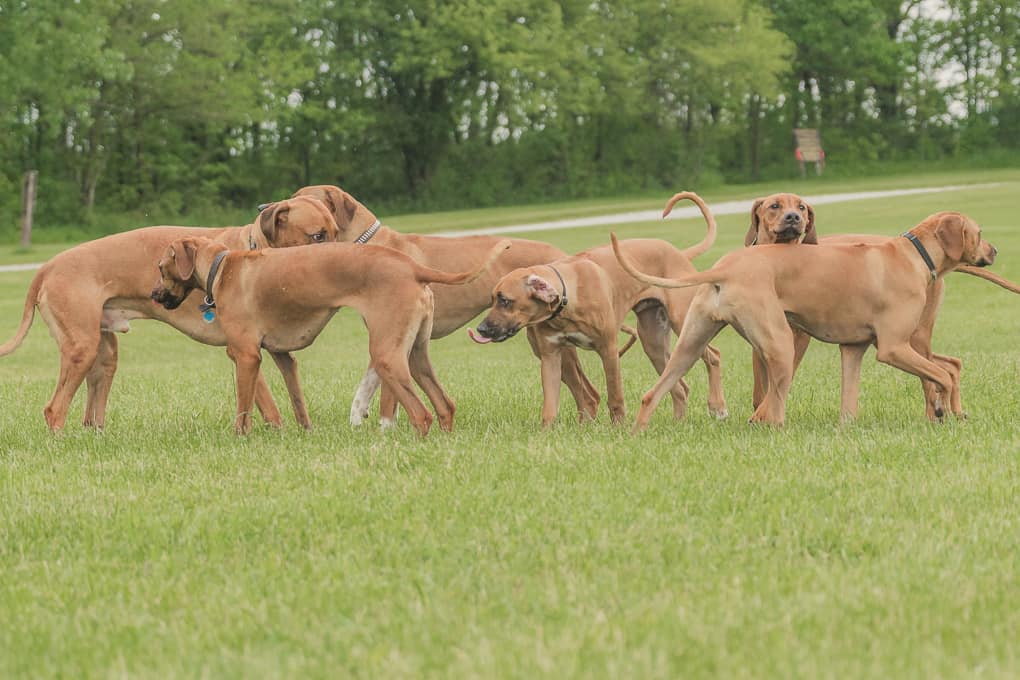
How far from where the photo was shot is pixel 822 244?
8.07 meters

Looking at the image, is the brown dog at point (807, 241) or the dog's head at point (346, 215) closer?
the brown dog at point (807, 241)

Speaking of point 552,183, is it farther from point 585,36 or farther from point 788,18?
point 788,18

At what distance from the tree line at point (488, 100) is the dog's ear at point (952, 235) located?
36.4m

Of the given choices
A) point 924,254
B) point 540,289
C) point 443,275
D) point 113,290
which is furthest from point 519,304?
point 113,290

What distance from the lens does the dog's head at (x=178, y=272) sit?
27.0ft

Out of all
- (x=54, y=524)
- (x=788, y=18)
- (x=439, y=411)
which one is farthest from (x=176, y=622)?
(x=788, y=18)

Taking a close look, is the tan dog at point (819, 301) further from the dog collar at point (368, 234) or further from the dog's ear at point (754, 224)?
the dog collar at point (368, 234)

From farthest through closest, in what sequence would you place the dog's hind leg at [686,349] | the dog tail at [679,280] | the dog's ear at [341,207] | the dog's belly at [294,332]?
1. the dog's ear at [341,207]
2. the dog's belly at [294,332]
3. the dog's hind leg at [686,349]
4. the dog tail at [679,280]

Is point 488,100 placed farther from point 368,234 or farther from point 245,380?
point 245,380

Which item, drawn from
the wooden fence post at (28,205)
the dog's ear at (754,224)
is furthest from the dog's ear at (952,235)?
the wooden fence post at (28,205)

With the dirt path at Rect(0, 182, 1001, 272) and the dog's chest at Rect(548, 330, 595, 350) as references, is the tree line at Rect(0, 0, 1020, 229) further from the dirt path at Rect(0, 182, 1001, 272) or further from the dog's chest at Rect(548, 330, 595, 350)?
the dog's chest at Rect(548, 330, 595, 350)

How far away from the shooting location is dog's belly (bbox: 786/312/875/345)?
7.71m

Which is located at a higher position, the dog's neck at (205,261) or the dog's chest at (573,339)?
the dog's neck at (205,261)

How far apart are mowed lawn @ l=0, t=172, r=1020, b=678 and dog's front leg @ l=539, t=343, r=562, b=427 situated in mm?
231
